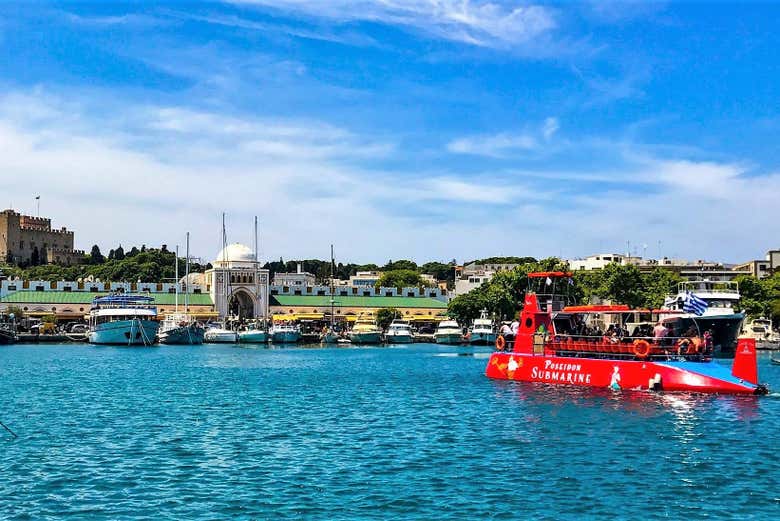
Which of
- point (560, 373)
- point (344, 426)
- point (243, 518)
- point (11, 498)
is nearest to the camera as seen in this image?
point (243, 518)

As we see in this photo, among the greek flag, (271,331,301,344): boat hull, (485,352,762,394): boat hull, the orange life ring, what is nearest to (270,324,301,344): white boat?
(271,331,301,344): boat hull

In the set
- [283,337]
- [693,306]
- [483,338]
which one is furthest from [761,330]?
[693,306]

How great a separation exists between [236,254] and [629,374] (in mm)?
134413

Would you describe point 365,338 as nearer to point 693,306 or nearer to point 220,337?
point 220,337

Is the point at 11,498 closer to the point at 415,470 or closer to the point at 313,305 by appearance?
the point at 415,470

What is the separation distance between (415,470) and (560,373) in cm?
2646

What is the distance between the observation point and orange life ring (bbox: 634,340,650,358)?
48.2 m

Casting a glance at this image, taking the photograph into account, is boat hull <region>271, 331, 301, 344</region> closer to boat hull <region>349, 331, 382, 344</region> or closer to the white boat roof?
boat hull <region>349, 331, 382, 344</region>

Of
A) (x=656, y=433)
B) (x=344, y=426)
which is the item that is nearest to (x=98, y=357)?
(x=344, y=426)

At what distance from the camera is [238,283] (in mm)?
172125

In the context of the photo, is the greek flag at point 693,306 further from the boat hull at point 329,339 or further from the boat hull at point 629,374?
the boat hull at point 329,339

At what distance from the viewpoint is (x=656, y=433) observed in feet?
113

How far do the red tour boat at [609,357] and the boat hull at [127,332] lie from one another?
70668 mm

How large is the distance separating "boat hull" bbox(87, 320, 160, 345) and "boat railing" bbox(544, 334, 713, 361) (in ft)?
254
